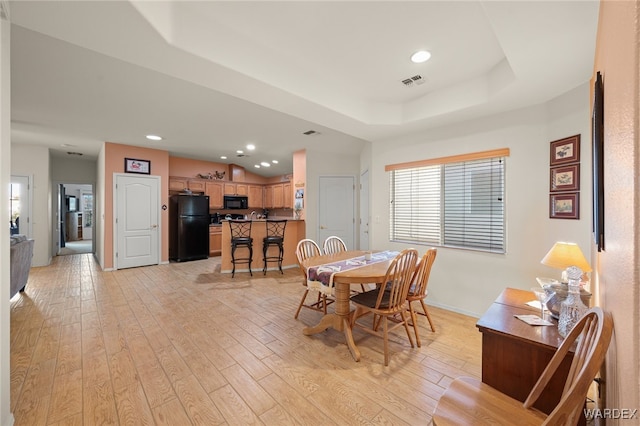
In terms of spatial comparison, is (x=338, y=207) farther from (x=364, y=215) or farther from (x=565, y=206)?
(x=565, y=206)

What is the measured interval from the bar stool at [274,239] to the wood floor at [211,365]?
1712 mm

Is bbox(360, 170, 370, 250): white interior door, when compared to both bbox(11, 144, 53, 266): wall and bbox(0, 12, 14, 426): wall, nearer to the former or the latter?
bbox(0, 12, 14, 426): wall

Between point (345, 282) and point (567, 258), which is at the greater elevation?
point (567, 258)

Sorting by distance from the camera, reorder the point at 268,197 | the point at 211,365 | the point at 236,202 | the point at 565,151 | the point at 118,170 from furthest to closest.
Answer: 1. the point at 268,197
2. the point at 236,202
3. the point at 118,170
4. the point at 565,151
5. the point at 211,365

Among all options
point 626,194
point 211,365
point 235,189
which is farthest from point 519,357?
point 235,189

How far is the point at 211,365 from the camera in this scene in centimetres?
207

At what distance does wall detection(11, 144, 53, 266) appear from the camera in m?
5.34

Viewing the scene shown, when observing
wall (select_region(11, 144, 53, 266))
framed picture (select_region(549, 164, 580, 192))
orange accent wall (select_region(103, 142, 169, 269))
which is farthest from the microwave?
framed picture (select_region(549, 164, 580, 192))

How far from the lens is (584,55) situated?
1783 mm

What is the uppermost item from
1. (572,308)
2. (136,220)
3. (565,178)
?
(565,178)

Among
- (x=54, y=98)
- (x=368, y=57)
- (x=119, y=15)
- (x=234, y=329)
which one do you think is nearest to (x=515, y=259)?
(x=368, y=57)

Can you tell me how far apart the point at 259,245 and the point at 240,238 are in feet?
1.61

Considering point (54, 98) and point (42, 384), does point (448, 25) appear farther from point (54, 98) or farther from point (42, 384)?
point (54, 98)

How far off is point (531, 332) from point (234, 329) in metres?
2.50
